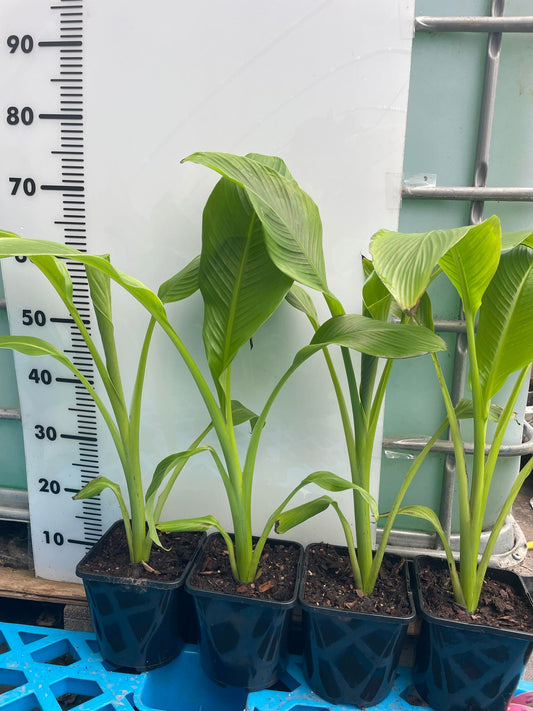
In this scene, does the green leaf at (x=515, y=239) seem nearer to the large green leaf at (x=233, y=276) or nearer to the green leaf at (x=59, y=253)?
the large green leaf at (x=233, y=276)

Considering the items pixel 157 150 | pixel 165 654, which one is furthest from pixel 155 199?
pixel 165 654

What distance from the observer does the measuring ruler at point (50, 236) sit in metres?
0.74

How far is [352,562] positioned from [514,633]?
203 millimetres

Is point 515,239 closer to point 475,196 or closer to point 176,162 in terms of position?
point 475,196

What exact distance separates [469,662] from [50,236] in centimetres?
84

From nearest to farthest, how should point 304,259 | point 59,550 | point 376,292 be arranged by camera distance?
point 304,259, point 376,292, point 59,550

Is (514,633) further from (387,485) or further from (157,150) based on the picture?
(157,150)

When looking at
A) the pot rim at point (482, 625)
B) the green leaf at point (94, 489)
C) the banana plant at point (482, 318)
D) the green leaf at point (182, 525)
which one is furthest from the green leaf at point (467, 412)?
the green leaf at point (94, 489)

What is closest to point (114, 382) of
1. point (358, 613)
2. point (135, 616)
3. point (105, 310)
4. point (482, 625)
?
point (105, 310)

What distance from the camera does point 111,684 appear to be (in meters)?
0.69

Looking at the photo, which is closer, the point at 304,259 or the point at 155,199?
the point at 304,259

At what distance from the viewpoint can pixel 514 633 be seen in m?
0.58

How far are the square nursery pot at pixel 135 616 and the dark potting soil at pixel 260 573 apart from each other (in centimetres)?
3

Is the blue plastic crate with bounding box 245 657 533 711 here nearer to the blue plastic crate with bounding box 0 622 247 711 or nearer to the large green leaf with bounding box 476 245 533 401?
the blue plastic crate with bounding box 0 622 247 711
